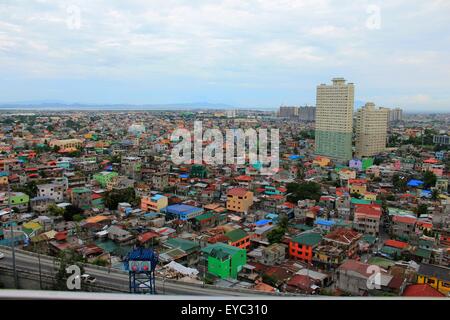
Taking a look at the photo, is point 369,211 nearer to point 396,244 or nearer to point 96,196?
point 396,244

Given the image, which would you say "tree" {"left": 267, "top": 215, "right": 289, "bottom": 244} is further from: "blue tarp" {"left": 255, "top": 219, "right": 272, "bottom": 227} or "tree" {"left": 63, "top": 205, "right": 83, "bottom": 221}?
"tree" {"left": 63, "top": 205, "right": 83, "bottom": 221}

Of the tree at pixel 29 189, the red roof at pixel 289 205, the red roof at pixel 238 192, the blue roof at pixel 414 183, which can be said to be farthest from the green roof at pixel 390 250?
the tree at pixel 29 189

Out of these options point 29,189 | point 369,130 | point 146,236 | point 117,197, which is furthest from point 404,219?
point 369,130

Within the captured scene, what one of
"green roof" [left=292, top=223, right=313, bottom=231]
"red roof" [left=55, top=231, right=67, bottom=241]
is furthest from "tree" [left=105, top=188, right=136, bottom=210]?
"green roof" [left=292, top=223, right=313, bottom=231]

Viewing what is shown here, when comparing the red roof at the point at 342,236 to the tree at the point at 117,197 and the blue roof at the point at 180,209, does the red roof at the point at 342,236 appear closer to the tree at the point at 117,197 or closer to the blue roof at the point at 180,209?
the blue roof at the point at 180,209

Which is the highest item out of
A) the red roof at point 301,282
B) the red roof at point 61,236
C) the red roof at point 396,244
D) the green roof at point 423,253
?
the red roof at point 61,236
